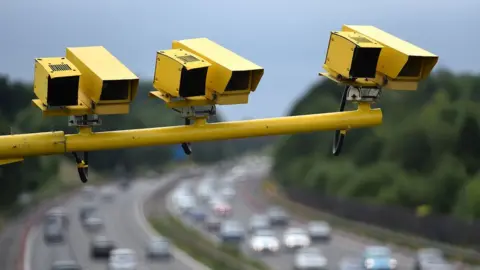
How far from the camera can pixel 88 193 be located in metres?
156

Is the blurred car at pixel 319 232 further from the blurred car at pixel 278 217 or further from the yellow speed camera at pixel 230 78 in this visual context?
the yellow speed camera at pixel 230 78

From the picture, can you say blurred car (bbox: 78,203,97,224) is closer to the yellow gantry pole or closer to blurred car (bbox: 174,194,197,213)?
blurred car (bbox: 174,194,197,213)

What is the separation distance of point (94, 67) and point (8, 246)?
77905 millimetres

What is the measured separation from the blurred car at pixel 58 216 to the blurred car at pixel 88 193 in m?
19.0

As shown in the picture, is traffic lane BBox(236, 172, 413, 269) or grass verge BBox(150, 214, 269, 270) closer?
grass verge BBox(150, 214, 269, 270)

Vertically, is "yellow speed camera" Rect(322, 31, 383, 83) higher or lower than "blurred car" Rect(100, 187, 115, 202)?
higher

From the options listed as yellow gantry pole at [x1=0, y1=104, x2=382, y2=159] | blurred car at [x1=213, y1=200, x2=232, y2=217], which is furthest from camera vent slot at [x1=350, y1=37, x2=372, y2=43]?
blurred car at [x1=213, y1=200, x2=232, y2=217]

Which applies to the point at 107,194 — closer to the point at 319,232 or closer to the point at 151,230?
the point at 151,230

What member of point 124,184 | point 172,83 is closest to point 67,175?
point 124,184

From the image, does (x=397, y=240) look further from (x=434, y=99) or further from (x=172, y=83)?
(x=172, y=83)

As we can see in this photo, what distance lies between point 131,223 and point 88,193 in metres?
24.1

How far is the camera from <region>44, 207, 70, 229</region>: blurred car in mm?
115425

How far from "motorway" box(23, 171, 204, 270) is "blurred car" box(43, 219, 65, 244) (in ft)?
2.01

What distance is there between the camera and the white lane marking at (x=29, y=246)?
285 ft
